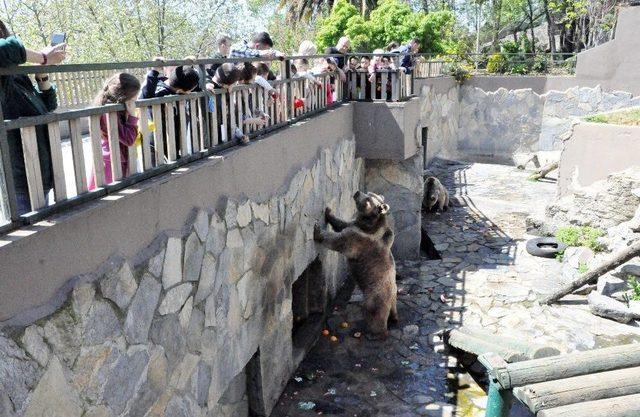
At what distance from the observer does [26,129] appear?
283 centimetres

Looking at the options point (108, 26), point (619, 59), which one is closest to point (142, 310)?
point (108, 26)

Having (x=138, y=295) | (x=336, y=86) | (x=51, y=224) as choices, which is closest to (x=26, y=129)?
(x=51, y=224)

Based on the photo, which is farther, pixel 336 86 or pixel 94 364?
pixel 336 86

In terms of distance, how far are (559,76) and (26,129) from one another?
64.2 feet

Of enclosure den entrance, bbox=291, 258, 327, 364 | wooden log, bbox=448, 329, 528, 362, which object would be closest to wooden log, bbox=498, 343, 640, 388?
wooden log, bbox=448, 329, 528, 362

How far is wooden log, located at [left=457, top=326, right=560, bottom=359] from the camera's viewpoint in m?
6.23

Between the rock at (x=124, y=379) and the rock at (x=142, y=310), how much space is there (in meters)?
0.09

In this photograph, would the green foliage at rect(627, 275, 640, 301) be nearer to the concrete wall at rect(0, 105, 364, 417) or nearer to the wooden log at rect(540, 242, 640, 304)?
the wooden log at rect(540, 242, 640, 304)

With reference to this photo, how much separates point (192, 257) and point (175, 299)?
0.33m

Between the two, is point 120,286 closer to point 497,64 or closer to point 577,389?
point 577,389

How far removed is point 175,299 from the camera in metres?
4.00

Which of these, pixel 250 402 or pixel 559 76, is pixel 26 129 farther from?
pixel 559 76

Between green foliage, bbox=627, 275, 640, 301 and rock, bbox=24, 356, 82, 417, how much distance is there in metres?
7.80

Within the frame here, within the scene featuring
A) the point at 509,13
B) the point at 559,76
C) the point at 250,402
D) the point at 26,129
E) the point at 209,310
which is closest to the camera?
the point at 26,129
